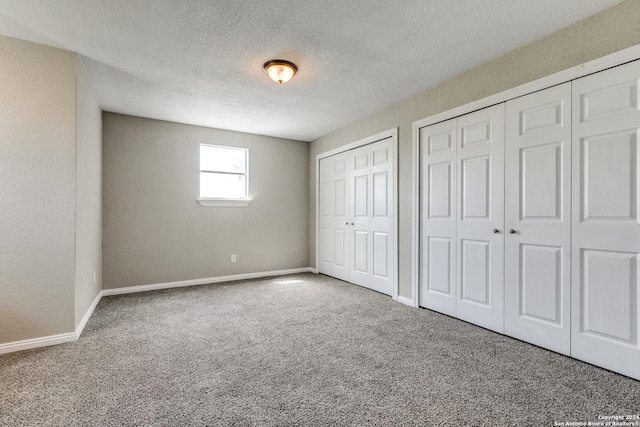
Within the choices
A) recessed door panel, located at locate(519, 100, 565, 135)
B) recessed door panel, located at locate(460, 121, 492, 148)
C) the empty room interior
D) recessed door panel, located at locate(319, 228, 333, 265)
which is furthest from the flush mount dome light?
recessed door panel, located at locate(319, 228, 333, 265)

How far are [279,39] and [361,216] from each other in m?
2.70

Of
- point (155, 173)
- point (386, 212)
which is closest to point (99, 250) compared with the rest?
point (155, 173)

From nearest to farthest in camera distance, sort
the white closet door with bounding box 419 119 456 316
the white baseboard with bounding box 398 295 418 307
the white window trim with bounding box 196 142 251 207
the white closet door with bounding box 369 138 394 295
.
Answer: the white closet door with bounding box 419 119 456 316 < the white baseboard with bounding box 398 295 418 307 < the white closet door with bounding box 369 138 394 295 < the white window trim with bounding box 196 142 251 207

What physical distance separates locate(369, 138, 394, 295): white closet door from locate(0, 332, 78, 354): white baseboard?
3280 mm

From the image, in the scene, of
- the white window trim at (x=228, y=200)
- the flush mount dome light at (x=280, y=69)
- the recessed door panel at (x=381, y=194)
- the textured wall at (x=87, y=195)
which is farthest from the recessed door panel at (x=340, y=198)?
the textured wall at (x=87, y=195)

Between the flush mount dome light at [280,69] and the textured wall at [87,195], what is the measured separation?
5.39ft

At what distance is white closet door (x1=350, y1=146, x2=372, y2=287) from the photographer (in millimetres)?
4395

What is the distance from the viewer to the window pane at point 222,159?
486 centimetres

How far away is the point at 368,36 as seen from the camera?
94.7 inches

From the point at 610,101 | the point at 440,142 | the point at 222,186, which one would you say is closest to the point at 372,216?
the point at 440,142

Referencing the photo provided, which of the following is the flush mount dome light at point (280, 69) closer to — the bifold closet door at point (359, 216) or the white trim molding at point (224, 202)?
the bifold closet door at point (359, 216)

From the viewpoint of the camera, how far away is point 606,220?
2090 mm

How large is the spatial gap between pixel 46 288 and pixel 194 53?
2.29m

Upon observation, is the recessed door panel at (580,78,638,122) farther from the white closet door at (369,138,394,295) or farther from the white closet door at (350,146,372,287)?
the white closet door at (350,146,372,287)
